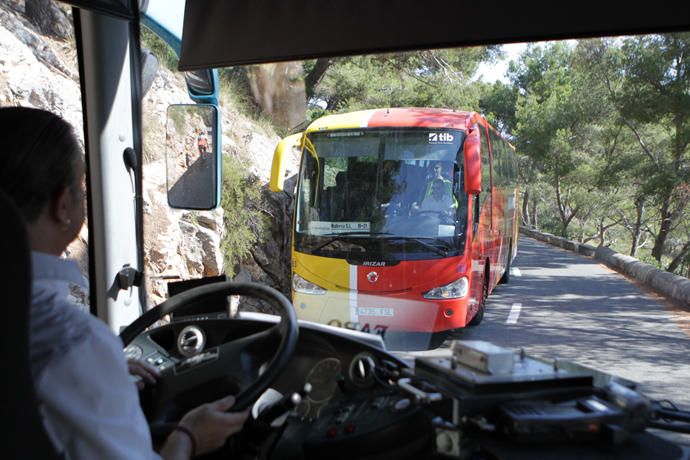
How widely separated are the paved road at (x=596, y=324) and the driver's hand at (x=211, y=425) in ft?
3.45

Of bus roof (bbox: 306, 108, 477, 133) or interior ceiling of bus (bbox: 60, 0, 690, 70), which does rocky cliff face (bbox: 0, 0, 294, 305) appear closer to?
interior ceiling of bus (bbox: 60, 0, 690, 70)

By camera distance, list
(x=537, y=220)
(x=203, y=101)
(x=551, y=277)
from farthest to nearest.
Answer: (x=537, y=220)
(x=551, y=277)
(x=203, y=101)

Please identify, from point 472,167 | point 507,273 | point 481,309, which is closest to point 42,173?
point 481,309

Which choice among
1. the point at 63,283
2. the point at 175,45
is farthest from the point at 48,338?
the point at 175,45

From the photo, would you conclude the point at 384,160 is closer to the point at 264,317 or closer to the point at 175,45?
the point at 175,45

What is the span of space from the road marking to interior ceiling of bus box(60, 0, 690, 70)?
2.75 meters

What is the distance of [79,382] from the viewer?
3.57 ft

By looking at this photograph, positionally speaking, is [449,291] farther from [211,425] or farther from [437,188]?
[211,425]

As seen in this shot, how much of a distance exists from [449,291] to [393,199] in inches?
49.7

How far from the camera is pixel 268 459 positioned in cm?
193

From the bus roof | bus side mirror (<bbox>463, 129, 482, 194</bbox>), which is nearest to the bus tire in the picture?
bus side mirror (<bbox>463, 129, 482, 194</bbox>)

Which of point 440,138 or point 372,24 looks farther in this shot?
point 440,138

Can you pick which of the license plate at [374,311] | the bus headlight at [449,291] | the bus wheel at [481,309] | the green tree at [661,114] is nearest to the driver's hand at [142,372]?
the license plate at [374,311]

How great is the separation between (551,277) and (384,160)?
265cm
